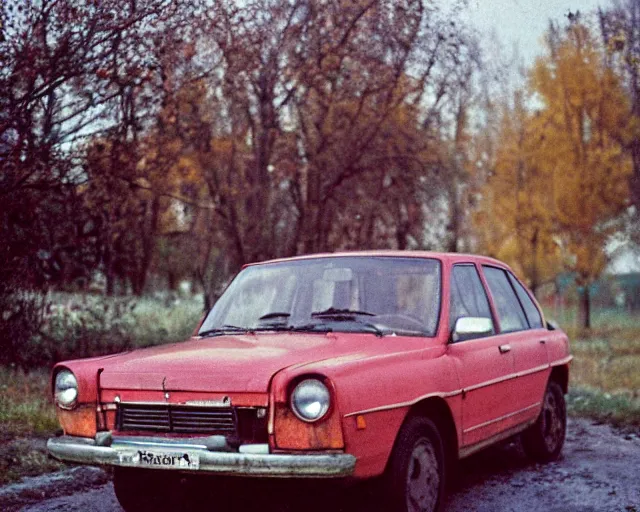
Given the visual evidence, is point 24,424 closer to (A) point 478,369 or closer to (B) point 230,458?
(A) point 478,369

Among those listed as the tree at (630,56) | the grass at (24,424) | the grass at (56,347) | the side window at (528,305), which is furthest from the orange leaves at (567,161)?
the grass at (24,424)

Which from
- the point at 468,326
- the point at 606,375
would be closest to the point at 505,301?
the point at 468,326

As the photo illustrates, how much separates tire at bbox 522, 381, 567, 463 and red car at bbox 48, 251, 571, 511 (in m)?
0.50

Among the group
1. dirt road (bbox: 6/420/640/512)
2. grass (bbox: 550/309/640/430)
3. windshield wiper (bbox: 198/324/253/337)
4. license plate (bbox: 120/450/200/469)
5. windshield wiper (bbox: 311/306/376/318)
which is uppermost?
windshield wiper (bbox: 311/306/376/318)

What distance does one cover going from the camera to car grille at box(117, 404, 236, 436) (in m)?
5.01

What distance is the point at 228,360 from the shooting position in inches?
206

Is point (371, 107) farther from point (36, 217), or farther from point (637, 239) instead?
point (637, 239)

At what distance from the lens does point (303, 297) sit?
21.4 ft

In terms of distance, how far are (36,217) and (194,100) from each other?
3.87m

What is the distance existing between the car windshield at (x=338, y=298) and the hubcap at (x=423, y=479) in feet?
2.60

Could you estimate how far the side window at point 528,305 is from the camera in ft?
26.7

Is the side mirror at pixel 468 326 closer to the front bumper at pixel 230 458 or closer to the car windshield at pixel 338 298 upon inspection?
the car windshield at pixel 338 298

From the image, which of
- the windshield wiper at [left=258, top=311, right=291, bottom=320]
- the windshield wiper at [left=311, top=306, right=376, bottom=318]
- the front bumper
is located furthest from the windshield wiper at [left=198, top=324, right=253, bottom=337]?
the front bumper

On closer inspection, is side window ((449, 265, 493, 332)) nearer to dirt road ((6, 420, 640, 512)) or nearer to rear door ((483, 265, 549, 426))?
rear door ((483, 265, 549, 426))
